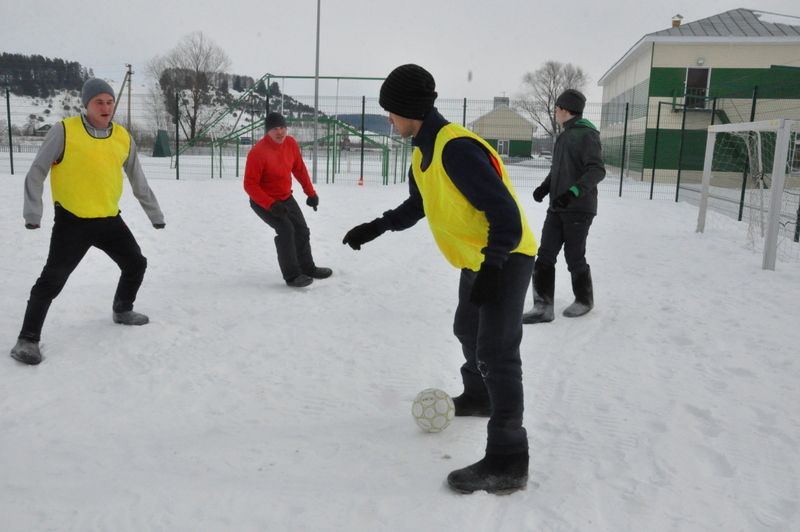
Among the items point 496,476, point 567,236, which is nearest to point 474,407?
point 496,476

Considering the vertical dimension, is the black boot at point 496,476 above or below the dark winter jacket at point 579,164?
below

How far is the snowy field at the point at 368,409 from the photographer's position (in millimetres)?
2637

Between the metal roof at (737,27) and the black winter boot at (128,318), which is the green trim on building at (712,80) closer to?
the metal roof at (737,27)

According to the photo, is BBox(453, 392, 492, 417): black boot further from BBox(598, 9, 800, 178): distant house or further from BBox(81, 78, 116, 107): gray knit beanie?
BBox(598, 9, 800, 178): distant house

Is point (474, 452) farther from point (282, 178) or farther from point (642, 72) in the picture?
point (642, 72)

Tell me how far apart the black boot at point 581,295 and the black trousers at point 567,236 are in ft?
0.27

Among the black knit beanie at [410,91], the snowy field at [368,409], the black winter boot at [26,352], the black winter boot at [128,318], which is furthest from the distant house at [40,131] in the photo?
the black knit beanie at [410,91]

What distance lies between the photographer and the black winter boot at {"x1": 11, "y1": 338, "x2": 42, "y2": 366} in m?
4.18

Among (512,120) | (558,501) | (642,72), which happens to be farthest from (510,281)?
(642,72)

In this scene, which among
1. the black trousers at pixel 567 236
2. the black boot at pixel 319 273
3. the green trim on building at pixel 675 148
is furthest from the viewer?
the green trim on building at pixel 675 148

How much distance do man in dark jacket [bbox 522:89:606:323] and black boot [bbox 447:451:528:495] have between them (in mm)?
2668

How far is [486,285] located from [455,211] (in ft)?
1.19

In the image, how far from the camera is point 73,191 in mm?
4328

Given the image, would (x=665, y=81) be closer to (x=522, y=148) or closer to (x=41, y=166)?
(x=522, y=148)
